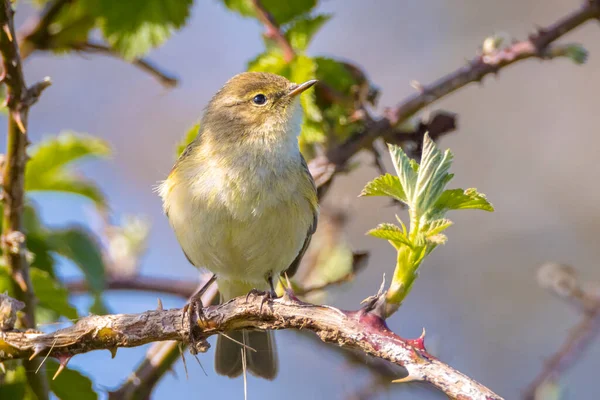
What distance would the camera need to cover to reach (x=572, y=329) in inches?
139

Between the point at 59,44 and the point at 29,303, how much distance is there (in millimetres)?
1594

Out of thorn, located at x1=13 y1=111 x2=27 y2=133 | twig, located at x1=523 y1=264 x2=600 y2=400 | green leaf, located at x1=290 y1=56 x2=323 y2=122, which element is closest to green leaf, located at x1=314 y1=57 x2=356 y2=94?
green leaf, located at x1=290 y1=56 x2=323 y2=122

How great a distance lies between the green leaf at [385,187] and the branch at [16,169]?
1.27 m

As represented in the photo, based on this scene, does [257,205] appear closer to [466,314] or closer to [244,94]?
[244,94]

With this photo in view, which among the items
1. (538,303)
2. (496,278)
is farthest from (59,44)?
(538,303)

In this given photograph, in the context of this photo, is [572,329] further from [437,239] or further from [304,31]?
[304,31]

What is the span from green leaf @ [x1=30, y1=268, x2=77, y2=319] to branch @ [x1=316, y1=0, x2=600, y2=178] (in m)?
1.41

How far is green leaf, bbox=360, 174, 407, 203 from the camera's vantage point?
2.15 metres

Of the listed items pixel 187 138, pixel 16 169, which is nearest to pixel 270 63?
pixel 187 138

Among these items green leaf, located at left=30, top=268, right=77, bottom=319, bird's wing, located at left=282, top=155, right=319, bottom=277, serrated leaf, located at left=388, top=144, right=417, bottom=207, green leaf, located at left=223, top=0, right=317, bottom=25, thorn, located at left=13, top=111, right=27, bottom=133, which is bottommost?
green leaf, located at left=30, top=268, right=77, bottom=319

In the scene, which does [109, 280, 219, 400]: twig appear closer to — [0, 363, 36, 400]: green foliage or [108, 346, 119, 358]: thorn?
[0, 363, 36, 400]: green foliage

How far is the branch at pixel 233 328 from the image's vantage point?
6.40 ft

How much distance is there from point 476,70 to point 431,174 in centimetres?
147

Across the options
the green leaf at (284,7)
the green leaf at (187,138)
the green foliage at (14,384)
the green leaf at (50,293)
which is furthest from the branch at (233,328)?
the green leaf at (284,7)
